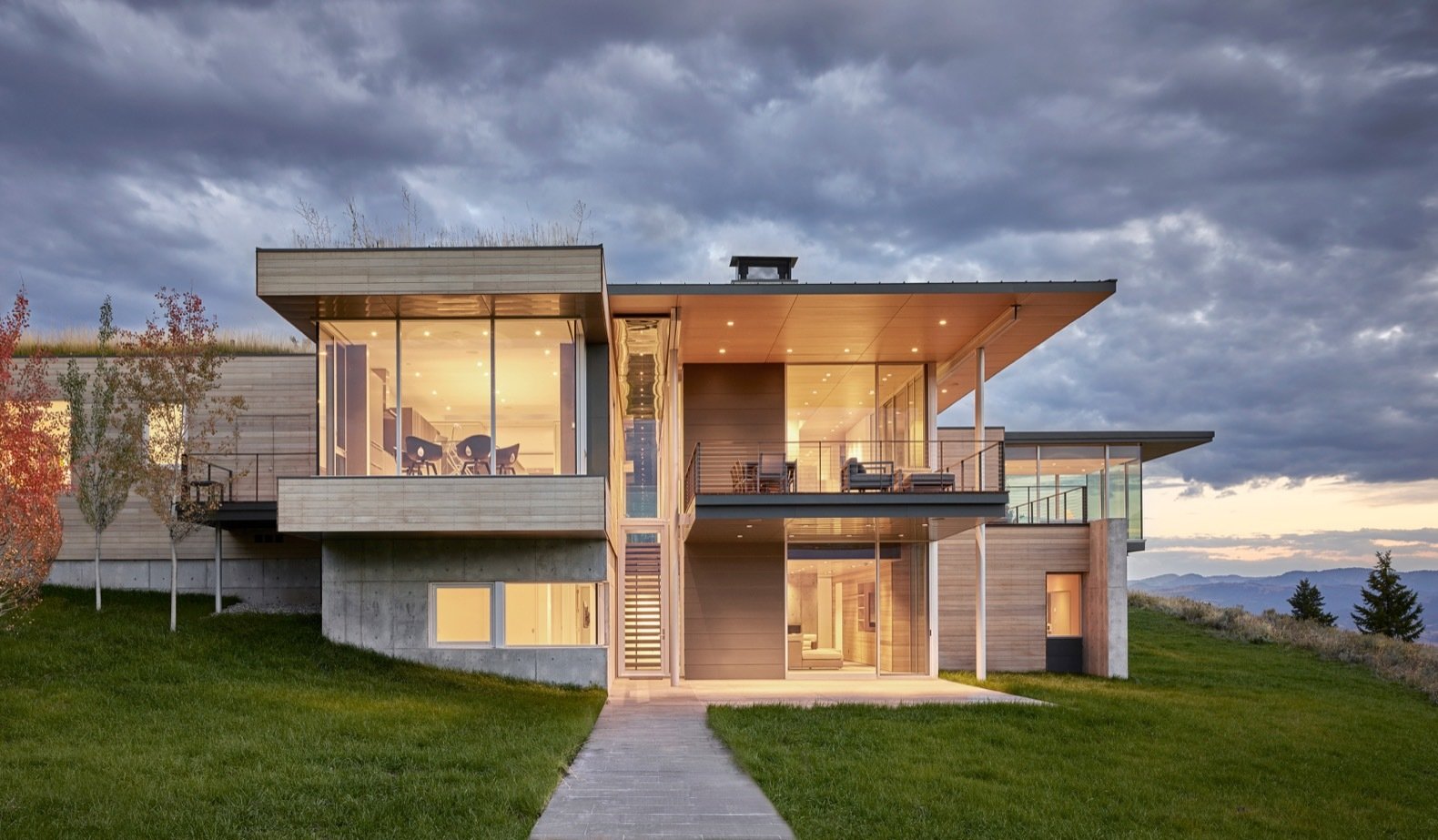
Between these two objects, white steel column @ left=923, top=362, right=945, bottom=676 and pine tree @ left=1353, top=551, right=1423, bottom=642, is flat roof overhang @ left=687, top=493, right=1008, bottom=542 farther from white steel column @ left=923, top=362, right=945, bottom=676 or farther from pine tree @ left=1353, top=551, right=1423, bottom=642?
pine tree @ left=1353, top=551, right=1423, bottom=642

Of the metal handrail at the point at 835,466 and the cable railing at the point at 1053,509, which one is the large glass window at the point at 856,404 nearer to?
the metal handrail at the point at 835,466

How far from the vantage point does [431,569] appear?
17312mm

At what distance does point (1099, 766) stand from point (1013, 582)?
1367 cm

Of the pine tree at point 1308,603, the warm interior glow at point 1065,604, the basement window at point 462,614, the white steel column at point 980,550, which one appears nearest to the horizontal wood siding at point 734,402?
the white steel column at point 980,550

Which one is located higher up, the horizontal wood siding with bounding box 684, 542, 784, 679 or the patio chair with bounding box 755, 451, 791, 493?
the patio chair with bounding box 755, 451, 791, 493

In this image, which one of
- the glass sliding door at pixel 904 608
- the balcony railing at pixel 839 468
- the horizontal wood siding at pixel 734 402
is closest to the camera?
the balcony railing at pixel 839 468

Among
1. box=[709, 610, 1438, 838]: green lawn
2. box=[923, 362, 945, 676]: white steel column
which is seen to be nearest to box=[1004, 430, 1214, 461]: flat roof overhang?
box=[923, 362, 945, 676]: white steel column

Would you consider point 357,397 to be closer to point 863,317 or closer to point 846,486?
point 846,486

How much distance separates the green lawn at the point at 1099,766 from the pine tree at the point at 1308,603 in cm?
3538

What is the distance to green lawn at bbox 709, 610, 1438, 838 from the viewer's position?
824cm

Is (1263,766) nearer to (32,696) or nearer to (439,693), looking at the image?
(439,693)

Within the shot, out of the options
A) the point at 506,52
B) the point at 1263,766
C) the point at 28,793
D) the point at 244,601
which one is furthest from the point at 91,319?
the point at 1263,766

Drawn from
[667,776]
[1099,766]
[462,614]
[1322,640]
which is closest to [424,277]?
[462,614]

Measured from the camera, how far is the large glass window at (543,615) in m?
17.4
